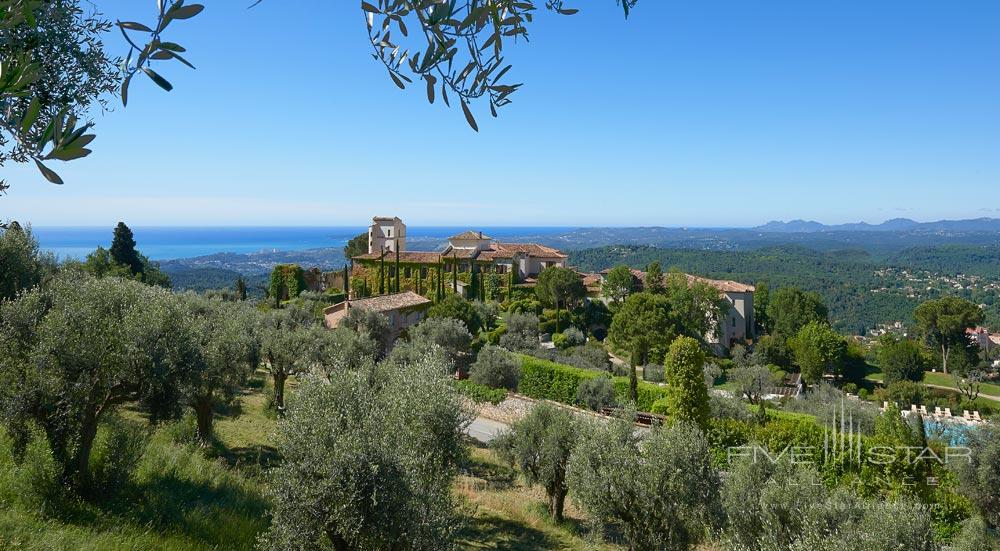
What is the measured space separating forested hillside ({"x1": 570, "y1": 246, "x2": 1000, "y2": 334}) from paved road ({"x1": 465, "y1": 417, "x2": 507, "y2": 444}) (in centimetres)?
7141

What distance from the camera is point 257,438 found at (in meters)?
16.9

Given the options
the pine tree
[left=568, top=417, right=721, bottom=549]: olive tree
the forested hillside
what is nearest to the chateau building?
the pine tree

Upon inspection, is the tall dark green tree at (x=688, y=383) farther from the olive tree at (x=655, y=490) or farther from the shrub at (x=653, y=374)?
the shrub at (x=653, y=374)

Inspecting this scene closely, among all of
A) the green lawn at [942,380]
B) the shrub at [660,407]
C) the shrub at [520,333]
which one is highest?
the shrub at [520,333]

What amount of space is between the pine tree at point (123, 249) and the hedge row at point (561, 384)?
28.3 m

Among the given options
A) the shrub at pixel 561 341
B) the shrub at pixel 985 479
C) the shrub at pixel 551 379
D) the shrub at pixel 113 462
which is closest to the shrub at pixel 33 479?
the shrub at pixel 113 462

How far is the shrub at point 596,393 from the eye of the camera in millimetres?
25155

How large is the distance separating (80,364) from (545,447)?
1141cm

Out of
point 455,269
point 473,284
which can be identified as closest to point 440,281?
point 455,269

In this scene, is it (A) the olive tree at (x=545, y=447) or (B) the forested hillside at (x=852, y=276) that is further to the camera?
(B) the forested hillside at (x=852, y=276)

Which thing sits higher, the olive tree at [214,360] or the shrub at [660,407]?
the olive tree at [214,360]

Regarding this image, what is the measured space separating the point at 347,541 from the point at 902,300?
Result: 126144mm

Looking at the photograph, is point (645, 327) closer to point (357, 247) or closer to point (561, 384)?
point (561, 384)

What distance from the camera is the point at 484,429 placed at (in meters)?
23.9
